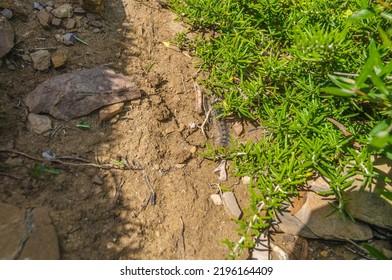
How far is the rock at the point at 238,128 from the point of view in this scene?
117 inches

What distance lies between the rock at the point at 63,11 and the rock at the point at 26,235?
74.0 inches

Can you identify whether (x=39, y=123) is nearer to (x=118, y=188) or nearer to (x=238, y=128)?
(x=118, y=188)

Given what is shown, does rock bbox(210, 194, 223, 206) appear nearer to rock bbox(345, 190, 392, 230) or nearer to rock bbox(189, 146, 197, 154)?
rock bbox(189, 146, 197, 154)

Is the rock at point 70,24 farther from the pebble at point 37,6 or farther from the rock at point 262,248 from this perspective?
the rock at point 262,248

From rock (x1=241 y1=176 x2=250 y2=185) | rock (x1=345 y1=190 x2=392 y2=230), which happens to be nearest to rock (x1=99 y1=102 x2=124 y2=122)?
rock (x1=241 y1=176 x2=250 y2=185)

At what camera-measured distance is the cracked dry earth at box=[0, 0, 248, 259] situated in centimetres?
231

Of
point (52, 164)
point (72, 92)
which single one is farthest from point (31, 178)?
point (72, 92)

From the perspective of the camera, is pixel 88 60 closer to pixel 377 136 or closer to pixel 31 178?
pixel 31 178

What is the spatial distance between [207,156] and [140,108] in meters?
0.71

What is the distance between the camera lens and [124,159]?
261 cm

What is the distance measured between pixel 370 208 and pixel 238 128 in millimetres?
1226

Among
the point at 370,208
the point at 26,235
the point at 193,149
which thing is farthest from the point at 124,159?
the point at 370,208

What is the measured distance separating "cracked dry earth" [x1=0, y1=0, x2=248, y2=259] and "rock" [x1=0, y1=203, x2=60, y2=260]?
2.9 inches

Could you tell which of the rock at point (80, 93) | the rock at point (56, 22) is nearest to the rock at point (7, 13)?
the rock at point (56, 22)
